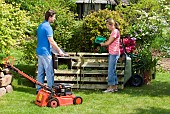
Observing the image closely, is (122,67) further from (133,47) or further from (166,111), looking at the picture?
(166,111)

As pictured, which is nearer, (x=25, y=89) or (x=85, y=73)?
(x=25, y=89)

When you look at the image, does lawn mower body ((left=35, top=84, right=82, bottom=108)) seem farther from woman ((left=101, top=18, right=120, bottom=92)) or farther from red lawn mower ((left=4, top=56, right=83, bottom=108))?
woman ((left=101, top=18, right=120, bottom=92))

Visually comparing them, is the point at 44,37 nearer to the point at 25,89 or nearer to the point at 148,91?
the point at 25,89

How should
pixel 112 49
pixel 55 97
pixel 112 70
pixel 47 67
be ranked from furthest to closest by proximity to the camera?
pixel 112 70 < pixel 112 49 < pixel 47 67 < pixel 55 97

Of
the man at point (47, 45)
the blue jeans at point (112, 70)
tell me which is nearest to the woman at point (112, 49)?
the blue jeans at point (112, 70)

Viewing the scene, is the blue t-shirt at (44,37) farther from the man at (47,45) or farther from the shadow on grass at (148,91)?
the shadow on grass at (148,91)

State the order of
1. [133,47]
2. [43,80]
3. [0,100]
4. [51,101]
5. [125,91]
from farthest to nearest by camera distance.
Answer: [133,47], [125,91], [43,80], [0,100], [51,101]

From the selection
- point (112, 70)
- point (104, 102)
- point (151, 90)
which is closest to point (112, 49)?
point (112, 70)

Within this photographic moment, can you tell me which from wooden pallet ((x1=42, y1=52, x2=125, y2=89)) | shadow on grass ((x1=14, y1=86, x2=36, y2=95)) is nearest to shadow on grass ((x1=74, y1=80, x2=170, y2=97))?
wooden pallet ((x1=42, y1=52, x2=125, y2=89))

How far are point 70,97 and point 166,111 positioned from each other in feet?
5.94

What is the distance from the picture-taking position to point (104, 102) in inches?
321

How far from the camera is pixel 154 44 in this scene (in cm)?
956

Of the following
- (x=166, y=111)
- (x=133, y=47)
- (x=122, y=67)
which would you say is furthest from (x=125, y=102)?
(x=133, y=47)

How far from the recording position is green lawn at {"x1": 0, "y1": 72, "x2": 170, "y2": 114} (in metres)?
7.35
